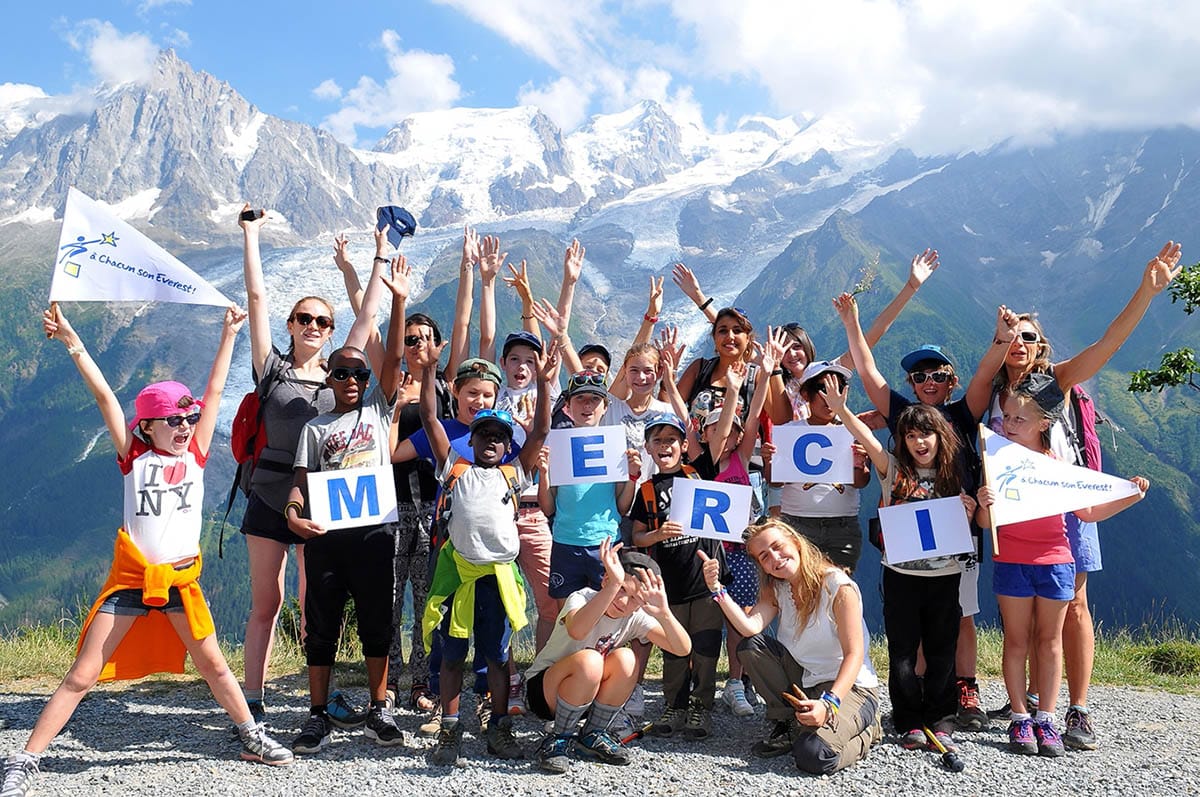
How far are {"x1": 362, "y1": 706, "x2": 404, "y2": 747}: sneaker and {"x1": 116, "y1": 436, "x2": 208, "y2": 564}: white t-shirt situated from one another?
5.59ft

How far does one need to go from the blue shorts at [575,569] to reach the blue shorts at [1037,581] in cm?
293

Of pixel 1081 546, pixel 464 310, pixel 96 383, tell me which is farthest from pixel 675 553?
pixel 96 383

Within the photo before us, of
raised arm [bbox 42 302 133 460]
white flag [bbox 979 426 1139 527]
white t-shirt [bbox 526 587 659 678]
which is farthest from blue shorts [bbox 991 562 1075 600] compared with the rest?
raised arm [bbox 42 302 133 460]

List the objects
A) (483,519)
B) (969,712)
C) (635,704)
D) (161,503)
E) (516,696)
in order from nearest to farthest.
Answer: (161,503), (483,519), (635,704), (969,712), (516,696)

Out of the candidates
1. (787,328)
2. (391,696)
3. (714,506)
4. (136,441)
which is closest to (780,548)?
(714,506)

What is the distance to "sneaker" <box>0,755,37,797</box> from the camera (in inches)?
212

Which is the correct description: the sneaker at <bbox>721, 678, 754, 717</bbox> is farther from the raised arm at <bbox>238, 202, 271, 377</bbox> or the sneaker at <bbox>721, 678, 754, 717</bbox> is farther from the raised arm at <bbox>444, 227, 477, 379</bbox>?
the raised arm at <bbox>238, 202, 271, 377</bbox>

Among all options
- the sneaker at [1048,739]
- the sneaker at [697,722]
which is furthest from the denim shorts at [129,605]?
the sneaker at [1048,739]

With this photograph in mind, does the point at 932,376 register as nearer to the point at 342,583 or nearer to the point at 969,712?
the point at 969,712

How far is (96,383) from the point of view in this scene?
5910 millimetres

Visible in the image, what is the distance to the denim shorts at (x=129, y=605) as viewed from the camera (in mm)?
5812

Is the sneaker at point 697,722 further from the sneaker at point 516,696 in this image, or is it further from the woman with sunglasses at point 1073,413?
the woman with sunglasses at point 1073,413

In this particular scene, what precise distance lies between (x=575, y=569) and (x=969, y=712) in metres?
3.27

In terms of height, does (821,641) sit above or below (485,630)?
below
